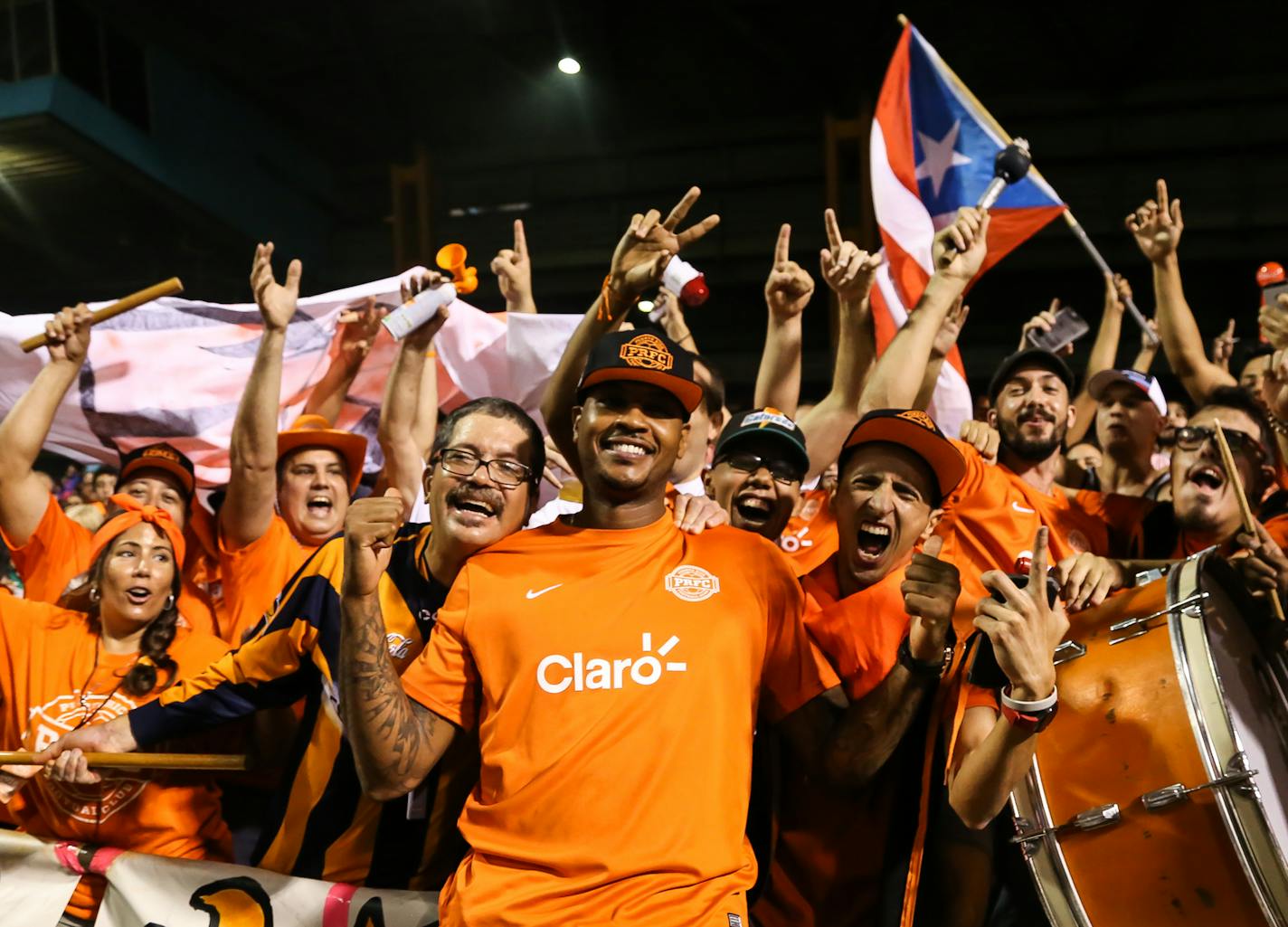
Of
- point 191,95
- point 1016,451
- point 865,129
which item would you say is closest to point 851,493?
point 1016,451

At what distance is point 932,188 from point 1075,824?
153 inches

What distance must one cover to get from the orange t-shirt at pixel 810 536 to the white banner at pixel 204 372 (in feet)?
4.67

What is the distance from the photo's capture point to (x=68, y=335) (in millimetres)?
4277

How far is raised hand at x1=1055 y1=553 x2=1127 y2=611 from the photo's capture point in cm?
295

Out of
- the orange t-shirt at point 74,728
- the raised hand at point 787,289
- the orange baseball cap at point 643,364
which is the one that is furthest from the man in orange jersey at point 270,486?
the orange baseball cap at point 643,364

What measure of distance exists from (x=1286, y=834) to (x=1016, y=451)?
1795 millimetres

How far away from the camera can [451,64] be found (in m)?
14.6

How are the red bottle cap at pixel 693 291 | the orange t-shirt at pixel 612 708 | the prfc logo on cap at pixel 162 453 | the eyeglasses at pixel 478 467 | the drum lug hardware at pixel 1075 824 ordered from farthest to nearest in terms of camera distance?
the prfc logo on cap at pixel 162 453, the red bottle cap at pixel 693 291, the eyeglasses at pixel 478 467, the drum lug hardware at pixel 1075 824, the orange t-shirt at pixel 612 708

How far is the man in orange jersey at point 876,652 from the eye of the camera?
2533 millimetres

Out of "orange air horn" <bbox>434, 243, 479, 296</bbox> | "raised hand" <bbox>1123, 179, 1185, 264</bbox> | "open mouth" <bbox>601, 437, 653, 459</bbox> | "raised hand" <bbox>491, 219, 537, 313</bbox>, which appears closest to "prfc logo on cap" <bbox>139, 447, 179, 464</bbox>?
"orange air horn" <bbox>434, 243, 479, 296</bbox>

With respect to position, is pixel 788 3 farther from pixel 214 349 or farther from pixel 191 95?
pixel 214 349

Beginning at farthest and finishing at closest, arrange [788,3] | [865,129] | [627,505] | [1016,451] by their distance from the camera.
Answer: [788,3], [865,129], [1016,451], [627,505]

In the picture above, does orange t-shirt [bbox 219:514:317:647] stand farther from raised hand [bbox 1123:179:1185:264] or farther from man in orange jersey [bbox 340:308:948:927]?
raised hand [bbox 1123:179:1185:264]

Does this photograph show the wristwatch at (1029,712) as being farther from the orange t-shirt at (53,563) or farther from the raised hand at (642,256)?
the orange t-shirt at (53,563)
